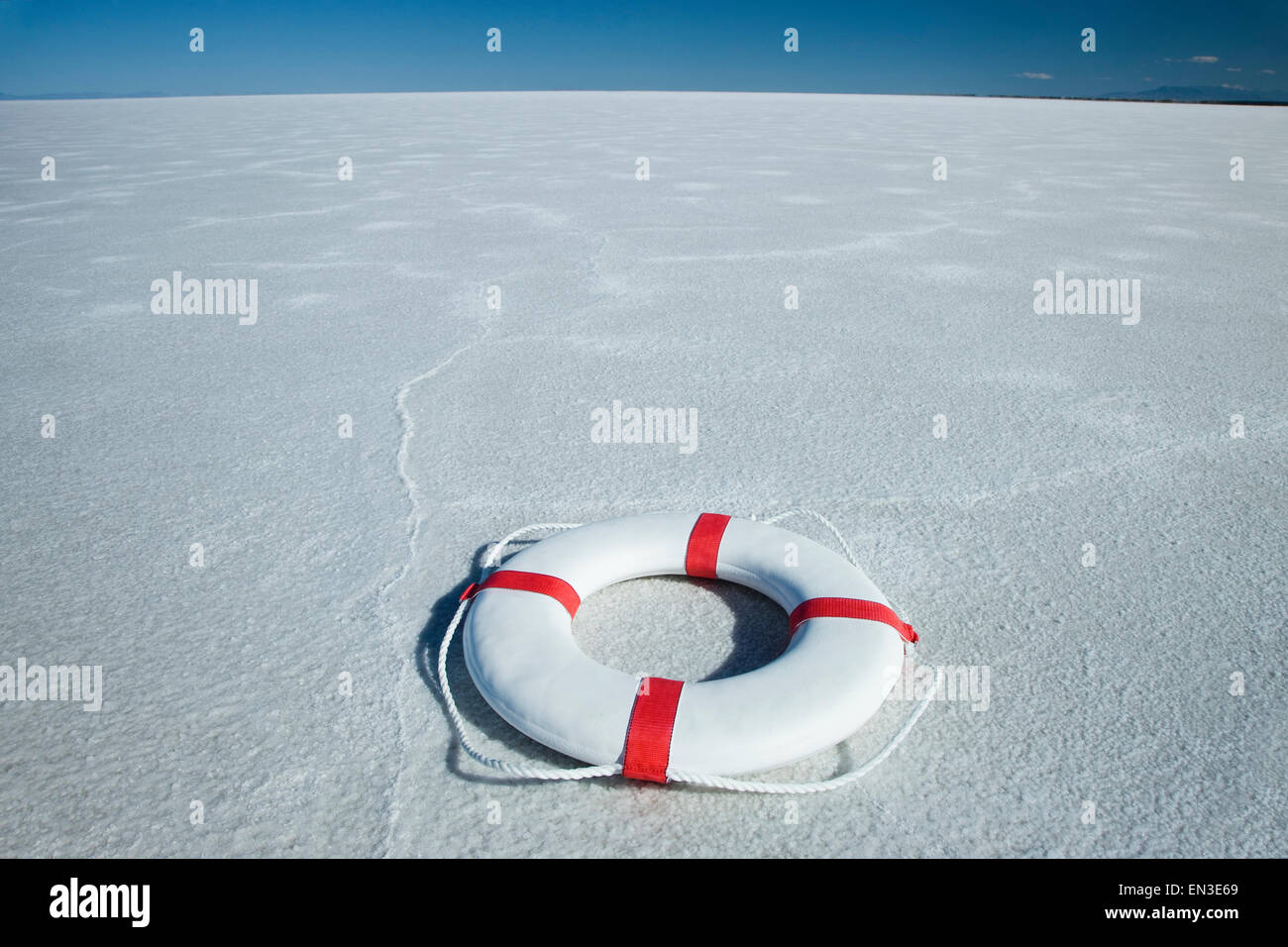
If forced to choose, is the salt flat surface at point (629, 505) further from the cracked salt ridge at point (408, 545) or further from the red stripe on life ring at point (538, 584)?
the red stripe on life ring at point (538, 584)

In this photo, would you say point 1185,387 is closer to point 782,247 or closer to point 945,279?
point 945,279

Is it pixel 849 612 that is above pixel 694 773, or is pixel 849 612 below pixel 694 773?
above

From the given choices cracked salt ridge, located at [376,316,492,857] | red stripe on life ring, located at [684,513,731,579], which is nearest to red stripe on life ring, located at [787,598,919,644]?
red stripe on life ring, located at [684,513,731,579]

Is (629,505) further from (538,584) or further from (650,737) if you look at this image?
(650,737)

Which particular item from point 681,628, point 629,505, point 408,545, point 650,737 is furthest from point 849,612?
point 408,545

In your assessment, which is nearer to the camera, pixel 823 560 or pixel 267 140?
pixel 823 560

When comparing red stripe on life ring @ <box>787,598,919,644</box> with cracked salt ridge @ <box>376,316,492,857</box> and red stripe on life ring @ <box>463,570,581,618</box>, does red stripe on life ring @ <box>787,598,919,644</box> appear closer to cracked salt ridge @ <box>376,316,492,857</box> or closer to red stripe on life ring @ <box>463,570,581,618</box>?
red stripe on life ring @ <box>463,570,581,618</box>

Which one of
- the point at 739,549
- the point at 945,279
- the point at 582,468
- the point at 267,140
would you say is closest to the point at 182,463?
the point at 582,468
